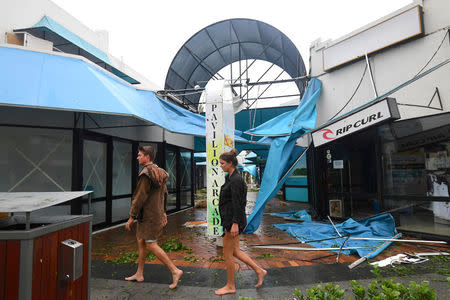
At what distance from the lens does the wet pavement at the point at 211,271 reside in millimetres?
3021

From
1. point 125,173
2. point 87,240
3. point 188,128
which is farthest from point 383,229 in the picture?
point 125,173

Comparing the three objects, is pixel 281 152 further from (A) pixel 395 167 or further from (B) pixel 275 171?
(A) pixel 395 167

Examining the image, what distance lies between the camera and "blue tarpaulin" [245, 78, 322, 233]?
5.90m

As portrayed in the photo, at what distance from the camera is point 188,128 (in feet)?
22.4

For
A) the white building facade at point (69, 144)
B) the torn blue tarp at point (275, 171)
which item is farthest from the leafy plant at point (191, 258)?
the white building facade at point (69, 144)

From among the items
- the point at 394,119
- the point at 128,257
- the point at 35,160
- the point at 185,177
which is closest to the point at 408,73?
the point at 394,119

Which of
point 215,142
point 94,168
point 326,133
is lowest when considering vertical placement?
point 94,168

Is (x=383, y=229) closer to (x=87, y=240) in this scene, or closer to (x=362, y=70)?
(x=362, y=70)

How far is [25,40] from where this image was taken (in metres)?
7.30

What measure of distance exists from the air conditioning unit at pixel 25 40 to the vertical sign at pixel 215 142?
562 cm

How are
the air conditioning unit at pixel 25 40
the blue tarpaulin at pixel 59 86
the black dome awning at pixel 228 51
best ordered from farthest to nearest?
the black dome awning at pixel 228 51, the air conditioning unit at pixel 25 40, the blue tarpaulin at pixel 59 86

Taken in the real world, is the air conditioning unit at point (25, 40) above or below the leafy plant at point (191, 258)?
above

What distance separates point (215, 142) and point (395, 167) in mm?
3965

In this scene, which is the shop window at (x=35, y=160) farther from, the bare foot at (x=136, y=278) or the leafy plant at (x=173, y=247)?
the bare foot at (x=136, y=278)
